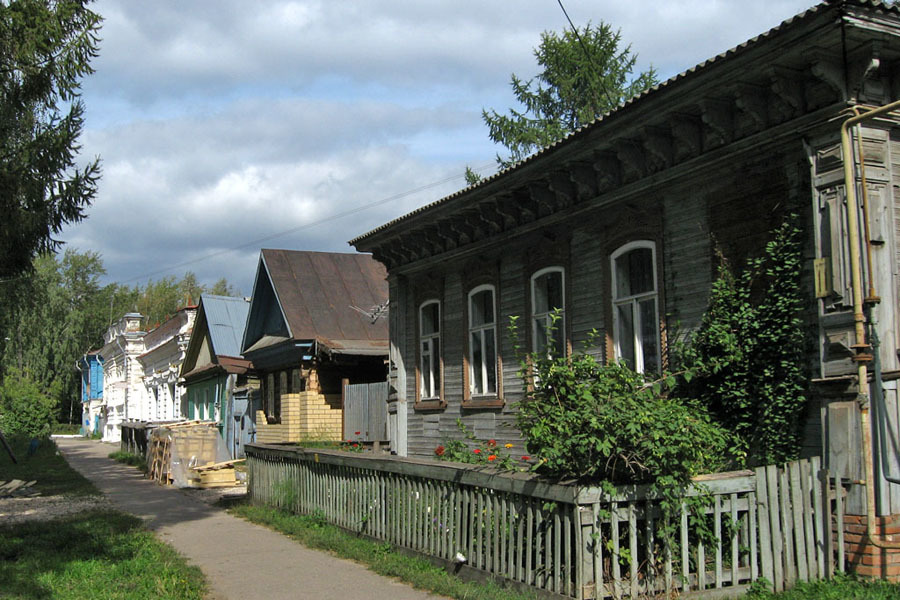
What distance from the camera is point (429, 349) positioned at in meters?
16.3

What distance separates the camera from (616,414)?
279 inches

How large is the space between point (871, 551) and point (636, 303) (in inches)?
170

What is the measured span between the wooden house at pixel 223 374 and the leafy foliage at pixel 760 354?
64.9 ft

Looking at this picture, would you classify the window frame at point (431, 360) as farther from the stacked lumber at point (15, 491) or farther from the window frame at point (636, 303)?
the stacked lumber at point (15, 491)

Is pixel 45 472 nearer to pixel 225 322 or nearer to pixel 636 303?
pixel 225 322

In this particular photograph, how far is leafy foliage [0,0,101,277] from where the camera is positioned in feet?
56.4

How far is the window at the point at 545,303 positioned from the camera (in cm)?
1271

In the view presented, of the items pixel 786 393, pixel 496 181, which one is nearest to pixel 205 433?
pixel 496 181

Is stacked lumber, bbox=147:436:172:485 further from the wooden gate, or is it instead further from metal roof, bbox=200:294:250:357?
metal roof, bbox=200:294:250:357

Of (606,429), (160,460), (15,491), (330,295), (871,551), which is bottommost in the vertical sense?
(15,491)

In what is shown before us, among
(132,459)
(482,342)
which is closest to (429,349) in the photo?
(482,342)

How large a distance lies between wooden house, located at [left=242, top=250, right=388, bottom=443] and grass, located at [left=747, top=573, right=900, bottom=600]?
1450 cm

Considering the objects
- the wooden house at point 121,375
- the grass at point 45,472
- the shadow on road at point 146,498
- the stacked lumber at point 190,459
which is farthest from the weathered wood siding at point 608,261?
the wooden house at point 121,375

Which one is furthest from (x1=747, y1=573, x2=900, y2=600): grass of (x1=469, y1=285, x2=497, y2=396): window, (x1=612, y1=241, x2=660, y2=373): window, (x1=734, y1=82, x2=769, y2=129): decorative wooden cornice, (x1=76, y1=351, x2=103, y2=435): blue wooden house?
(x1=76, y1=351, x2=103, y2=435): blue wooden house
